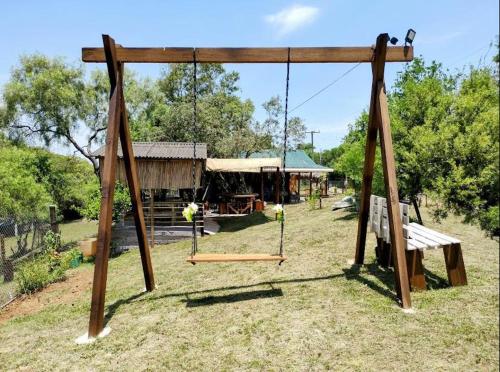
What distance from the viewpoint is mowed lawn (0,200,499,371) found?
384 centimetres

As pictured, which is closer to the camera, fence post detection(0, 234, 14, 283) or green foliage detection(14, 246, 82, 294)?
green foliage detection(14, 246, 82, 294)

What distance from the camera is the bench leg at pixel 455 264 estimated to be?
5.28 m

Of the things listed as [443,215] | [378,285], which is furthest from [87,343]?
[443,215]

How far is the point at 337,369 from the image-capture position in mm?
3590

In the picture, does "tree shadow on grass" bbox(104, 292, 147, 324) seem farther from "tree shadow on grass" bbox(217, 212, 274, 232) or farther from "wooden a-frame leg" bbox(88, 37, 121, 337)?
"tree shadow on grass" bbox(217, 212, 274, 232)

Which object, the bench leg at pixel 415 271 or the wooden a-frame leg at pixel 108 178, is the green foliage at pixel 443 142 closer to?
the bench leg at pixel 415 271

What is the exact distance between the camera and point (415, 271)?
5496 mm

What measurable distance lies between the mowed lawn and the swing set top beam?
3.33 meters

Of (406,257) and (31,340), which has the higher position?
(406,257)

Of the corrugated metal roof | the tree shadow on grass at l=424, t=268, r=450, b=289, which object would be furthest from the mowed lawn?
the corrugated metal roof

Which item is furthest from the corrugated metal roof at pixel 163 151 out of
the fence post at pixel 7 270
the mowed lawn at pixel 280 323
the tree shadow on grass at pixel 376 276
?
the tree shadow on grass at pixel 376 276

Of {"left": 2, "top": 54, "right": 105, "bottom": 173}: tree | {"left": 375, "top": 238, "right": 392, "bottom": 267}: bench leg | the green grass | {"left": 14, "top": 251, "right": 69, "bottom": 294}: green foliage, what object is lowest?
the green grass

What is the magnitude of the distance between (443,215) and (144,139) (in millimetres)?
25676

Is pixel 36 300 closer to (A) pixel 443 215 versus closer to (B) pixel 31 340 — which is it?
(B) pixel 31 340
